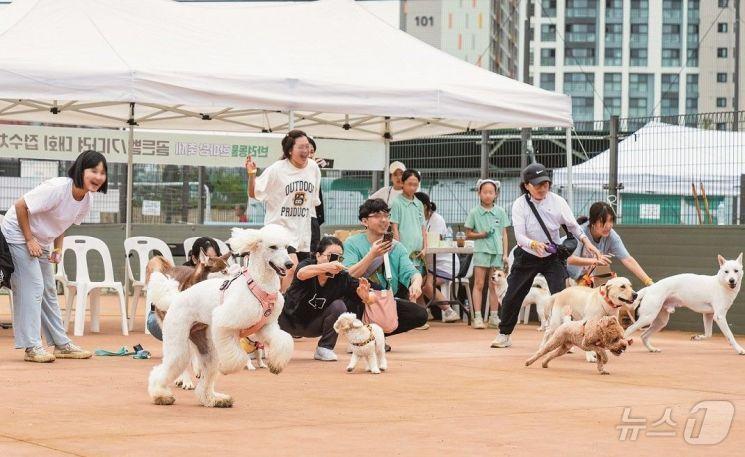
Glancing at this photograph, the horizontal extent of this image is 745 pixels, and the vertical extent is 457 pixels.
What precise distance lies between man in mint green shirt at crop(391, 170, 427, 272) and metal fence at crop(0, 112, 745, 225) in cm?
173

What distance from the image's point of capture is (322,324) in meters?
10.2

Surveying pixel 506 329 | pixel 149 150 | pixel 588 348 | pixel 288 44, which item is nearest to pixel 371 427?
pixel 588 348

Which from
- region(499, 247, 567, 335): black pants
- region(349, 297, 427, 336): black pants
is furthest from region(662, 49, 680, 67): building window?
region(349, 297, 427, 336): black pants

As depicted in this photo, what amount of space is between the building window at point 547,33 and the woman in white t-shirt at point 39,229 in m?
126

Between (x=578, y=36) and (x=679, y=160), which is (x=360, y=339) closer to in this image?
(x=679, y=160)

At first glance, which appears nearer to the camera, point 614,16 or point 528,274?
point 528,274

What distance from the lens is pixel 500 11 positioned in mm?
104562

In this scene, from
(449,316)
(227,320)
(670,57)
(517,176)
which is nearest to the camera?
(227,320)

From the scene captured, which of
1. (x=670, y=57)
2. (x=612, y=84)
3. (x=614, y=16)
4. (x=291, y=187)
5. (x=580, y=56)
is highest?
(x=614, y=16)

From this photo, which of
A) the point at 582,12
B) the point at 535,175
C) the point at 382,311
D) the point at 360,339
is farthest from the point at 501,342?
the point at 582,12

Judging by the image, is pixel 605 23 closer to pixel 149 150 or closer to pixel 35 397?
pixel 149 150

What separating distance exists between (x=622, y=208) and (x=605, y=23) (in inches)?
4836

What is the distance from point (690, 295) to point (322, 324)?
153 inches

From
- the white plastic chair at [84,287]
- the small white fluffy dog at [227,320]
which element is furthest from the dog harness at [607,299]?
the white plastic chair at [84,287]
